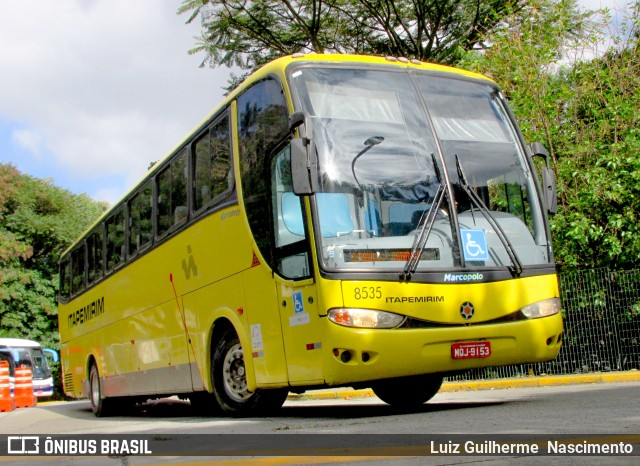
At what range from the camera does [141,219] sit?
1388 cm

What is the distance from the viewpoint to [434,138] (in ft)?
29.9

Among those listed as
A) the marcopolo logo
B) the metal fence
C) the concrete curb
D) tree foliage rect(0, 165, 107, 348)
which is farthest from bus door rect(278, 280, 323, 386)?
tree foliage rect(0, 165, 107, 348)

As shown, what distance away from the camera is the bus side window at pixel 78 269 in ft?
60.5

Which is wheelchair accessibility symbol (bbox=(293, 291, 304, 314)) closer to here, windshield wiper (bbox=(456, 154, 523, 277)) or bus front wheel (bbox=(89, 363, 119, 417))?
windshield wiper (bbox=(456, 154, 523, 277))

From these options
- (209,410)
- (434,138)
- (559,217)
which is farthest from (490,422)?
(559,217)

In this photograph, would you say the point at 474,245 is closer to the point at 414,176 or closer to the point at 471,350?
the point at 414,176

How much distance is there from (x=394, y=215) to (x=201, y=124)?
12.7 ft

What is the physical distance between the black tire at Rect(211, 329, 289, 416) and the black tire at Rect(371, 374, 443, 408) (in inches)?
54.9

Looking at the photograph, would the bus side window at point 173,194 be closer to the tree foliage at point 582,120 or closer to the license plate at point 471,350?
the license plate at point 471,350

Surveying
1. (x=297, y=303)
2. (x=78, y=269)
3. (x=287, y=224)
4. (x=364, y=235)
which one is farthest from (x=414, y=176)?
(x=78, y=269)

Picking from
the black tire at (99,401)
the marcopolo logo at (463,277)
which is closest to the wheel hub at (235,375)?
the marcopolo logo at (463,277)

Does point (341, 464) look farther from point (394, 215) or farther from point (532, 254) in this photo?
point (532, 254)

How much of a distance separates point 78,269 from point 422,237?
1213cm

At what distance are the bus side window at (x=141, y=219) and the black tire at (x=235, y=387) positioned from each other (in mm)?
3251
